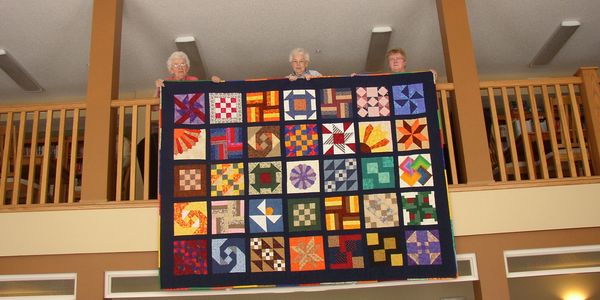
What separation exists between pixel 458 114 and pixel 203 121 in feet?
6.46

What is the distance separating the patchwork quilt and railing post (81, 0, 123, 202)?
467 millimetres

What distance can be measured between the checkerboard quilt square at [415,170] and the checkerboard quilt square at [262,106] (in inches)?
40.0

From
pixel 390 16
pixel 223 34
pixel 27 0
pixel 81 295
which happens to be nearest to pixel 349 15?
pixel 390 16

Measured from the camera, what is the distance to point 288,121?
4316mm

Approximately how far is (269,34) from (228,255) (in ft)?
8.96

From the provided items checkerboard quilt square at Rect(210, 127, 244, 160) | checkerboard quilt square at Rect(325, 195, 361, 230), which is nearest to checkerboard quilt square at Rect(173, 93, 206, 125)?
checkerboard quilt square at Rect(210, 127, 244, 160)

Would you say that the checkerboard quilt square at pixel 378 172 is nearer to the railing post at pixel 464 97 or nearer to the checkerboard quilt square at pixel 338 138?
the checkerboard quilt square at pixel 338 138

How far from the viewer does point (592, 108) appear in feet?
14.6

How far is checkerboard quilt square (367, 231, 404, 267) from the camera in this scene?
406 centimetres

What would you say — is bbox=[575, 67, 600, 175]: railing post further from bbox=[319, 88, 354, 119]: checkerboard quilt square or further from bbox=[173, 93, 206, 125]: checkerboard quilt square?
bbox=[173, 93, 206, 125]: checkerboard quilt square

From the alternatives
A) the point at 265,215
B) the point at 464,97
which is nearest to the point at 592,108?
the point at 464,97

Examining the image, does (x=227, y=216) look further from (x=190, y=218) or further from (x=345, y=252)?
(x=345, y=252)

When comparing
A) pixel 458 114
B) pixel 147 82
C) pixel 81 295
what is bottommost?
pixel 81 295

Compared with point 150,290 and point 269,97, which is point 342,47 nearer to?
point 269,97
